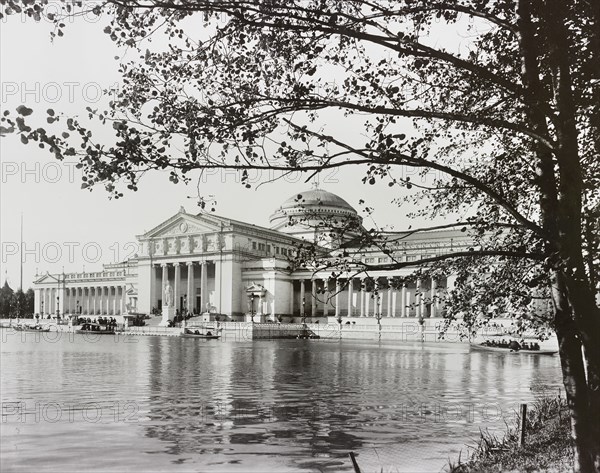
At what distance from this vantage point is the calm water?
45.2 feet

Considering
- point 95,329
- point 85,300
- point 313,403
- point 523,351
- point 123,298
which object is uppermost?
point 313,403

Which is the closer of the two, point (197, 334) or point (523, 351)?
point (523, 351)

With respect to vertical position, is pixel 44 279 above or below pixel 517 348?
above

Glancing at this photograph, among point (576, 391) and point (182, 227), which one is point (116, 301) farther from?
point (576, 391)

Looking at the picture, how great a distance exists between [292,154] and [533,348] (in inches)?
1853

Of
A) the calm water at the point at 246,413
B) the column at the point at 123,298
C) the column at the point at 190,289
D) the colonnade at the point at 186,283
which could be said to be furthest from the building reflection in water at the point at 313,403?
the column at the point at 123,298

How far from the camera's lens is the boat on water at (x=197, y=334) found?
235 feet

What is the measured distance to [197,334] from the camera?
73.4 metres

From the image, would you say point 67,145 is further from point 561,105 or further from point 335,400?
point 335,400

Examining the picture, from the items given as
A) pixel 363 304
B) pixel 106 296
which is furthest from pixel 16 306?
pixel 363 304

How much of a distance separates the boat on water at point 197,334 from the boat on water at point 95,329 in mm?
12956

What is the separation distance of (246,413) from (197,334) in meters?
55.2

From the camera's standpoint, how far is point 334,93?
10.3 meters

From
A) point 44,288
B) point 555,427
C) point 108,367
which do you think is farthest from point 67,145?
point 44,288
